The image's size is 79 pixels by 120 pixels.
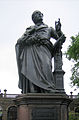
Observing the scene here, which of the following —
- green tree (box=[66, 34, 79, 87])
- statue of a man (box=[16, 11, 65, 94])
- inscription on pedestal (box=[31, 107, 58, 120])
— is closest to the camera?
inscription on pedestal (box=[31, 107, 58, 120])

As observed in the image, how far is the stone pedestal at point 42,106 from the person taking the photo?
6891mm

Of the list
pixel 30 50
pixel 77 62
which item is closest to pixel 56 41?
pixel 30 50

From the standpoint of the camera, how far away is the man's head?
8344mm

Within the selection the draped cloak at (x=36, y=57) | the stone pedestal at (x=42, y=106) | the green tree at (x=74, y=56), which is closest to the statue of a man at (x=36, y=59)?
the draped cloak at (x=36, y=57)

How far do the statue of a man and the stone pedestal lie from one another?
0.39 metres

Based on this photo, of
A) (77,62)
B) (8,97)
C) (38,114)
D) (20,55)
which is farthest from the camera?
(8,97)

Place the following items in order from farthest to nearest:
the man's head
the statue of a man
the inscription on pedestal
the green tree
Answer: the green tree
the man's head
the statue of a man
the inscription on pedestal

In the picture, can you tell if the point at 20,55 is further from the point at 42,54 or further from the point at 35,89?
the point at 35,89

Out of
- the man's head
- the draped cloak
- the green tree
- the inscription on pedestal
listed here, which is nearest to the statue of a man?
the draped cloak

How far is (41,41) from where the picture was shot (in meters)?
7.80

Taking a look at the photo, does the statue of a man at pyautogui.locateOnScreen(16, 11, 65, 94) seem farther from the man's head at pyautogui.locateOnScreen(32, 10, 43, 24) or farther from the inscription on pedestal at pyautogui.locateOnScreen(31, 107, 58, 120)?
the inscription on pedestal at pyautogui.locateOnScreen(31, 107, 58, 120)

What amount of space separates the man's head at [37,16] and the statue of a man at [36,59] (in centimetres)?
25

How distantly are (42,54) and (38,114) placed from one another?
1956 mm

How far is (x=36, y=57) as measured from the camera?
775cm
